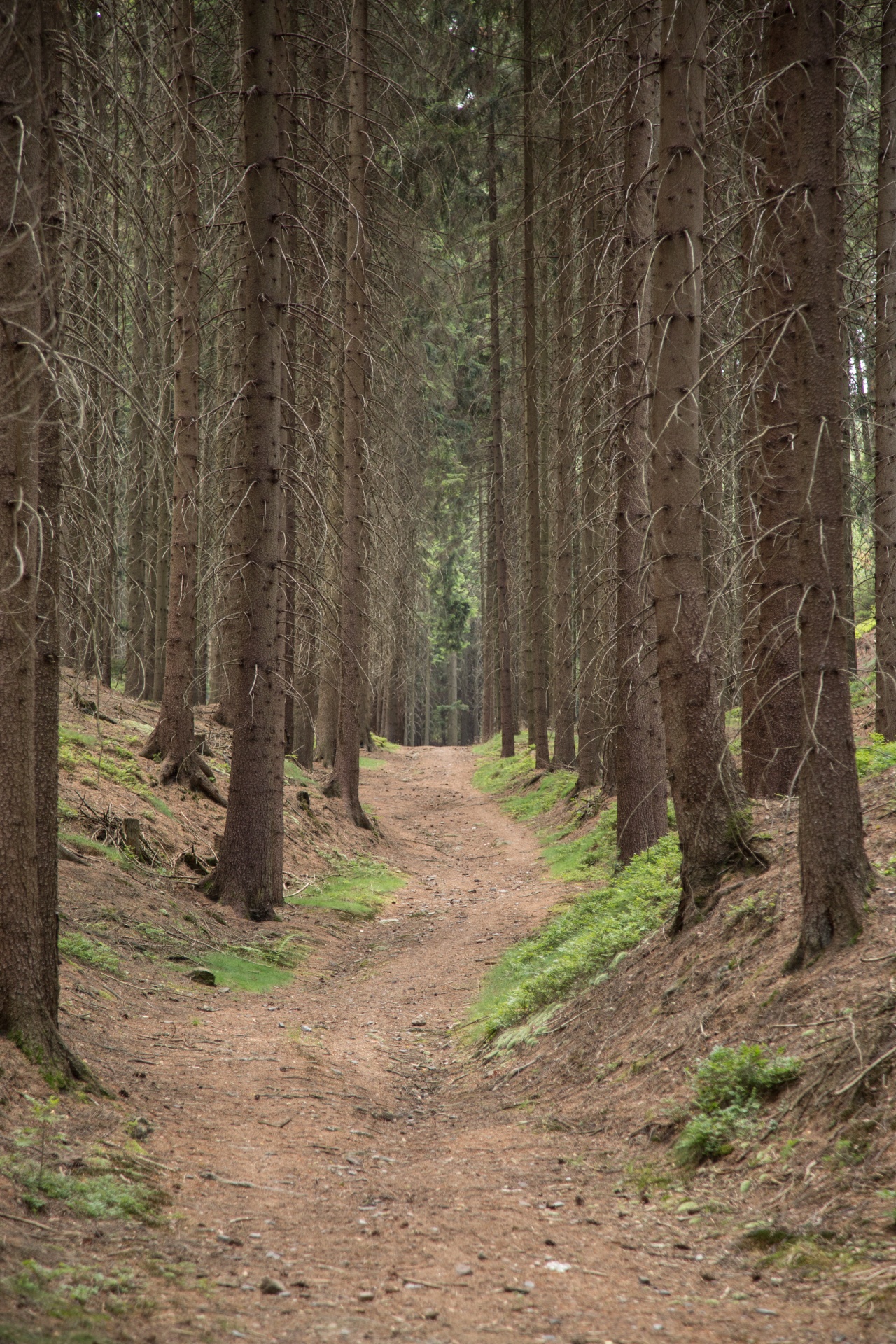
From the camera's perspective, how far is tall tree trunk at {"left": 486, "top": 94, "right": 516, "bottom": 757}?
20156mm

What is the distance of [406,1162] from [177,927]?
15.1ft

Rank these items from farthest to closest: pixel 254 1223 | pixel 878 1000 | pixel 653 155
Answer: pixel 653 155 → pixel 878 1000 → pixel 254 1223

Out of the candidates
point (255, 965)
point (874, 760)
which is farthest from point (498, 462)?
point (255, 965)

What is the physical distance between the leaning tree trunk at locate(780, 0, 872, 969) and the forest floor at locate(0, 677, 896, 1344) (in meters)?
0.32

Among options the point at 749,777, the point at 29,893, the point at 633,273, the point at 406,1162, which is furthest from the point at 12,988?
the point at 633,273

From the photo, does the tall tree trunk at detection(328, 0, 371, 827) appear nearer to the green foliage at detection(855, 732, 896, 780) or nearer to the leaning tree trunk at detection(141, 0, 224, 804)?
the leaning tree trunk at detection(141, 0, 224, 804)


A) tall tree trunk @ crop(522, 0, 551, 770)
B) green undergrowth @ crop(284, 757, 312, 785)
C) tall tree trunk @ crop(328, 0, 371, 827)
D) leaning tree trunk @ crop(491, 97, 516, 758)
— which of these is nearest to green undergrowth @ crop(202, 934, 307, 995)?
tall tree trunk @ crop(328, 0, 371, 827)

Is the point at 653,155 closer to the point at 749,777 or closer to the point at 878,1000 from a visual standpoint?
the point at 749,777

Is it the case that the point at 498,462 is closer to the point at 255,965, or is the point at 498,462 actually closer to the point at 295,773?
the point at 295,773

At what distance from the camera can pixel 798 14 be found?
17.1 feet

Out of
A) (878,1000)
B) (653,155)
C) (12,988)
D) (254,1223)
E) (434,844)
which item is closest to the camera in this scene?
(254,1223)

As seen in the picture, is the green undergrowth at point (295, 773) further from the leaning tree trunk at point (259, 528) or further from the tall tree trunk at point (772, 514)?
the tall tree trunk at point (772, 514)

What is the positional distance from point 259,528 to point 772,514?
539 centimetres

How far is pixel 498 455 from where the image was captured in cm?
2441
